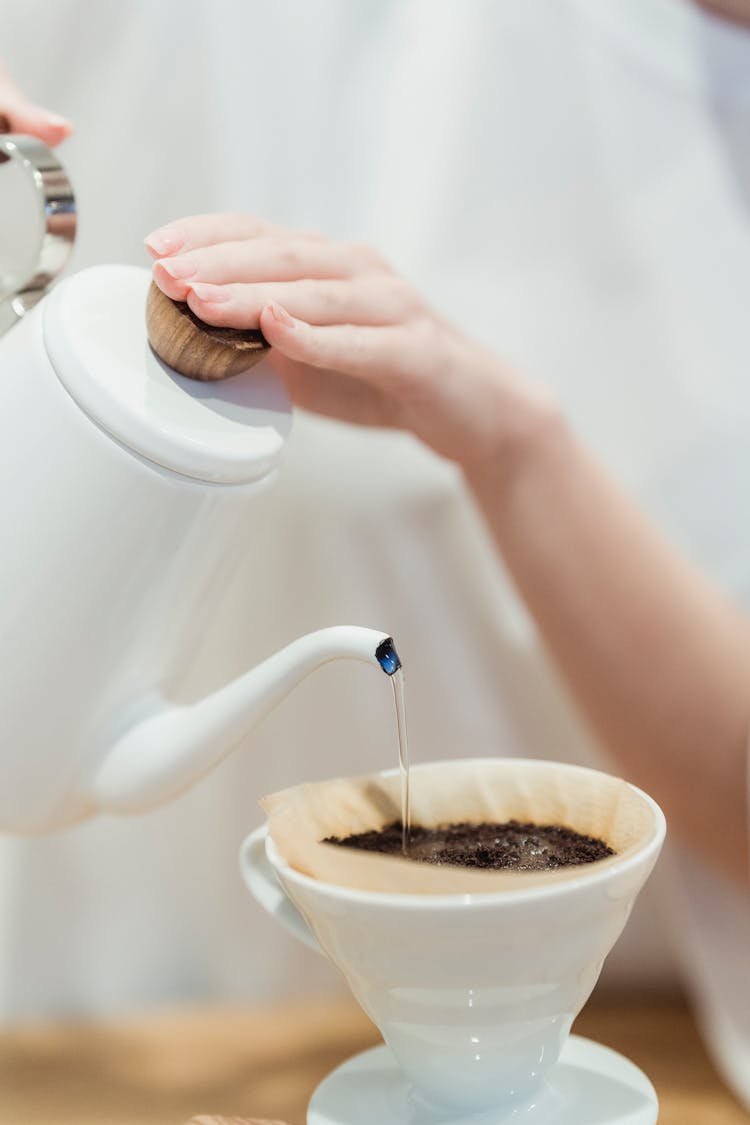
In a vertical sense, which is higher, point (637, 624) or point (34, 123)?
point (34, 123)

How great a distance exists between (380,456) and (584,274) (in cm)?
20

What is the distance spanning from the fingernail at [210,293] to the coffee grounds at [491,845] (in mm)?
229

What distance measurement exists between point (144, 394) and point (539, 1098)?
0.33 m

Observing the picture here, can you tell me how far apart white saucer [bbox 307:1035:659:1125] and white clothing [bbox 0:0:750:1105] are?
0.33 m

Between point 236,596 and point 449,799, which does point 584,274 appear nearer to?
point 236,596

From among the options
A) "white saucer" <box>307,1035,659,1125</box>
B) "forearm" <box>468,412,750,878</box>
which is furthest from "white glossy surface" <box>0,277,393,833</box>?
"forearm" <box>468,412,750,878</box>

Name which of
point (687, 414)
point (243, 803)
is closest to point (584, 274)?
point (687, 414)

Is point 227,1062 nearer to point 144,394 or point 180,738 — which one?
point 180,738

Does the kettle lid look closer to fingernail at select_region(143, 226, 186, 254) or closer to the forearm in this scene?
fingernail at select_region(143, 226, 186, 254)

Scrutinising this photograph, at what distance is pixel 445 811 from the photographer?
0.54 metres

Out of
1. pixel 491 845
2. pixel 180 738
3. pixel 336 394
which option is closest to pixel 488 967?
pixel 491 845

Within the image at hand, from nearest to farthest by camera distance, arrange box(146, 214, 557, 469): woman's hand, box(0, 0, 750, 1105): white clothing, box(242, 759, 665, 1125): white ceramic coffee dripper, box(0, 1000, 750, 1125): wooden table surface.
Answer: box(242, 759, 665, 1125): white ceramic coffee dripper < box(146, 214, 557, 469): woman's hand < box(0, 1000, 750, 1125): wooden table surface < box(0, 0, 750, 1105): white clothing

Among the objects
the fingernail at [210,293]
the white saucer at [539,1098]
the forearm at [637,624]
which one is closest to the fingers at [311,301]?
the fingernail at [210,293]

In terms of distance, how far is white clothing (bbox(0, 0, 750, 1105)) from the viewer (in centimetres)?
87
